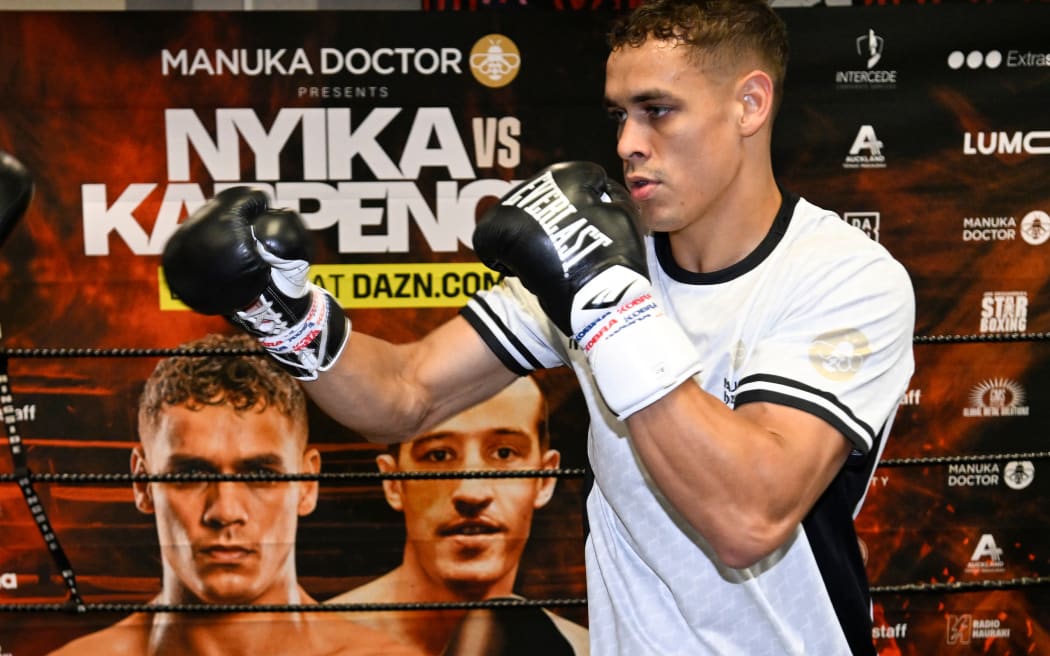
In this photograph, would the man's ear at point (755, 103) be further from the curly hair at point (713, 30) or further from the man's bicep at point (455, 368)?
the man's bicep at point (455, 368)

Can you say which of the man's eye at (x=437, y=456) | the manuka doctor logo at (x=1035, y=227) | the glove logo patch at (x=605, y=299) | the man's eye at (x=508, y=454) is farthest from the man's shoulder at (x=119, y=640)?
the manuka doctor logo at (x=1035, y=227)

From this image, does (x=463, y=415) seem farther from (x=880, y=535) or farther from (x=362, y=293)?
(x=880, y=535)

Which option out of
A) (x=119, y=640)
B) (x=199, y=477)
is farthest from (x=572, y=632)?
(x=119, y=640)

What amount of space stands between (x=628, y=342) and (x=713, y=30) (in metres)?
0.42

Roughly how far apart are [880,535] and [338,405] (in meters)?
1.49

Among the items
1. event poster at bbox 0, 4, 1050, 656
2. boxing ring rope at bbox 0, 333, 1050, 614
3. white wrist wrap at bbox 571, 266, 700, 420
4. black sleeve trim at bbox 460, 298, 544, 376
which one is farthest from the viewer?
event poster at bbox 0, 4, 1050, 656

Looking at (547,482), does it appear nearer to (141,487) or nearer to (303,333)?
(141,487)

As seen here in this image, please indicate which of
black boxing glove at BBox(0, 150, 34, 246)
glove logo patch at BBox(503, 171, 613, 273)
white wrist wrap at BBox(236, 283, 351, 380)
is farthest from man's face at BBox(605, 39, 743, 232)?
black boxing glove at BBox(0, 150, 34, 246)

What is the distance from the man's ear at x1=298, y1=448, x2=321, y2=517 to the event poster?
2 centimetres

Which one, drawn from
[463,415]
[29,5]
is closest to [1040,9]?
[463,415]

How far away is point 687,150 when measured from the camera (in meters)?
1.18

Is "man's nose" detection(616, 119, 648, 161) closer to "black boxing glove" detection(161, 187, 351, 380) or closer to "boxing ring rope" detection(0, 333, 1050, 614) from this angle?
"black boxing glove" detection(161, 187, 351, 380)

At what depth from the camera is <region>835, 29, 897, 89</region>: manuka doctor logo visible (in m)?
2.17

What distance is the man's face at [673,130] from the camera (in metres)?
1.17
